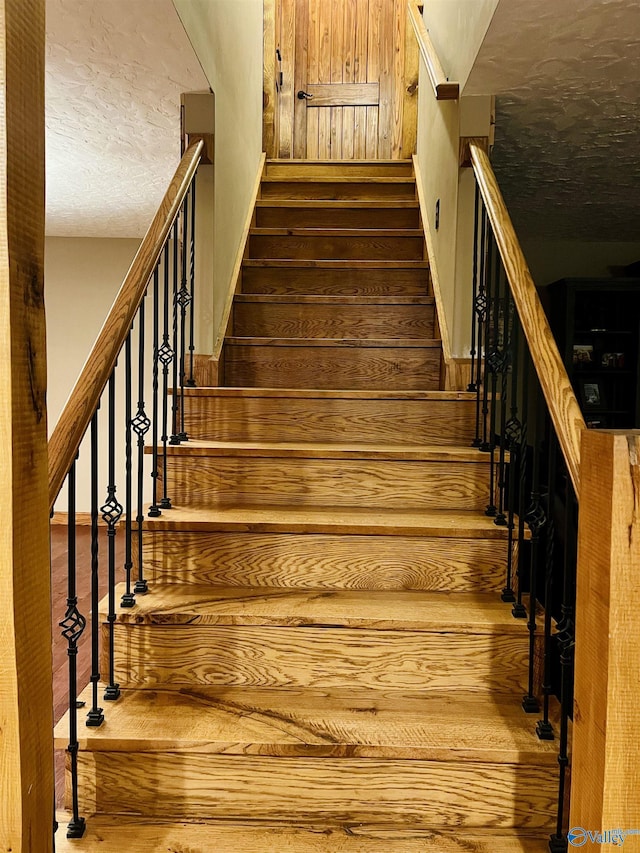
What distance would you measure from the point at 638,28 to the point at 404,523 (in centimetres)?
172

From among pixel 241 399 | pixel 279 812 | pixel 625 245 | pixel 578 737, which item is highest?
pixel 625 245

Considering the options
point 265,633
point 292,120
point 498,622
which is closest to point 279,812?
point 265,633

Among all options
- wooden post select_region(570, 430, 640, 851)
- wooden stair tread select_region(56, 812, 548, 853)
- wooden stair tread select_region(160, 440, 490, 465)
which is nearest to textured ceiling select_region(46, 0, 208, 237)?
wooden stair tread select_region(160, 440, 490, 465)

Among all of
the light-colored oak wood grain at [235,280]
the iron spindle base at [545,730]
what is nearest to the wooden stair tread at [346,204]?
the light-colored oak wood grain at [235,280]

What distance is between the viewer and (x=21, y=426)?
804 mm

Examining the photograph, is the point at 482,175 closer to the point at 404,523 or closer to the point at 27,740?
the point at 404,523

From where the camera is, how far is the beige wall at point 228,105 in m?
2.62

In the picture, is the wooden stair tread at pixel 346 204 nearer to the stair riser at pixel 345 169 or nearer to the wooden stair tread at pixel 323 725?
the stair riser at pixel 345 169

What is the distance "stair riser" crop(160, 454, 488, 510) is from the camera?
2.26 meters

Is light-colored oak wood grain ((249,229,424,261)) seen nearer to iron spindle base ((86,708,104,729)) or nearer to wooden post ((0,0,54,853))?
iron spindle base ((86,708,104,729))

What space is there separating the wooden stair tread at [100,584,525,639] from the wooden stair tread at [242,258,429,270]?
2066 mm

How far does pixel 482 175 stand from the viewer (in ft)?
7.64

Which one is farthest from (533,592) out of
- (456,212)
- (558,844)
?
(456,212)

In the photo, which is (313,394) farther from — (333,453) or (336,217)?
(336,217)
